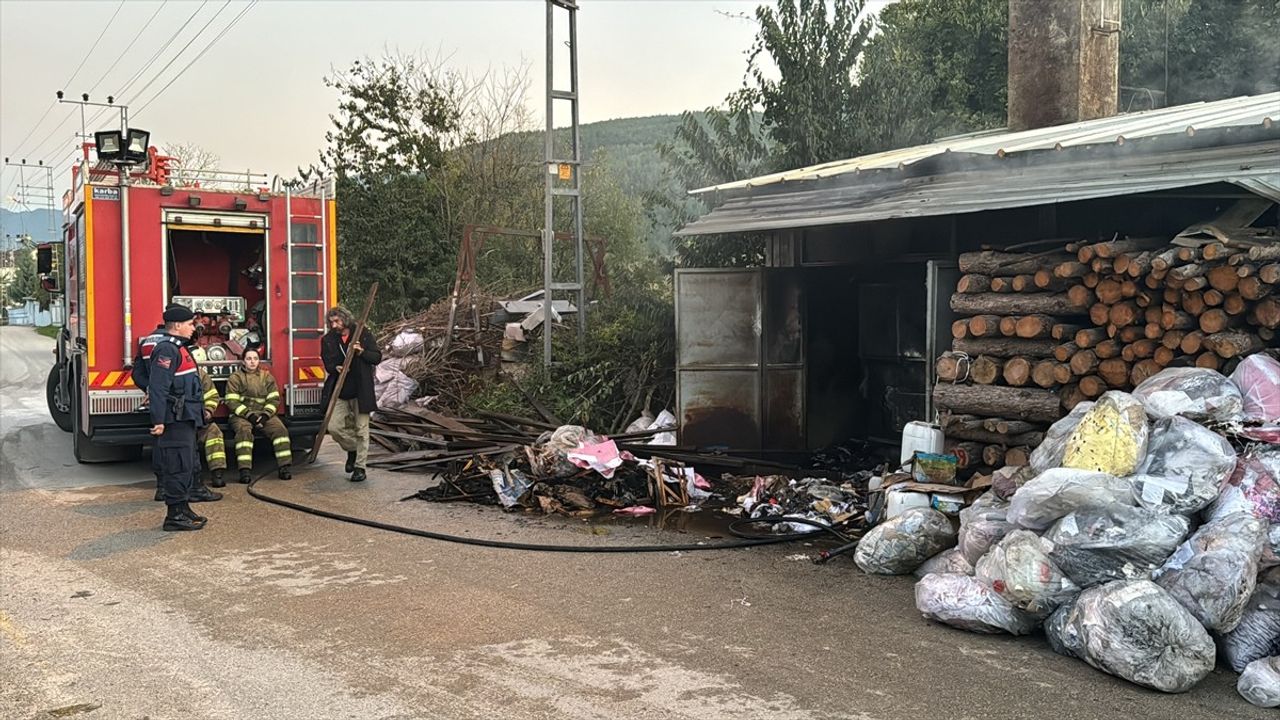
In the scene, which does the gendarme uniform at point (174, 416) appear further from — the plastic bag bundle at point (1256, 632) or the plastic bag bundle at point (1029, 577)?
the plastic bag bundle at point (1256, 632)

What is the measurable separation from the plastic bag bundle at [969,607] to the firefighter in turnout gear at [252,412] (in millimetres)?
7120

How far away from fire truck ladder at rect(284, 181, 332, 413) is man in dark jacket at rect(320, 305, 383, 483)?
1.48 ft

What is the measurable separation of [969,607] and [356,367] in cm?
697

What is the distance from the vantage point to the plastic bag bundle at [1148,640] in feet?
14.8

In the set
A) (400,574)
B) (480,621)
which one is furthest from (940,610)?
(400,574)

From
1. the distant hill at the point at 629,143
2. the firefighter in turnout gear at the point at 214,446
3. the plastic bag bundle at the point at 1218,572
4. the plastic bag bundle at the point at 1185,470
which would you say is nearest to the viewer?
the plastic bag bundle at the point at 1218,572

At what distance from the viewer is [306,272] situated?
10.8 m

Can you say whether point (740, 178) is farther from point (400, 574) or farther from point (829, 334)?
point (400, 574)

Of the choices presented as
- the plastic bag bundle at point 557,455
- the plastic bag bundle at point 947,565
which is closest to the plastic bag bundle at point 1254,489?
the plastic bag bundle at point 947,565

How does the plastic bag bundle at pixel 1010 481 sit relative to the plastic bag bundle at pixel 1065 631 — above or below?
above

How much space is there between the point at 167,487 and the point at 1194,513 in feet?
24.2

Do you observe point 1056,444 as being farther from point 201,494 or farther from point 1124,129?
point 201,494

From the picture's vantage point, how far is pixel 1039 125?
13289mm

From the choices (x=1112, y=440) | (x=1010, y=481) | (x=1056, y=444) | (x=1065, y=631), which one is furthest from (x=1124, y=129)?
(x=1065, y=631)
